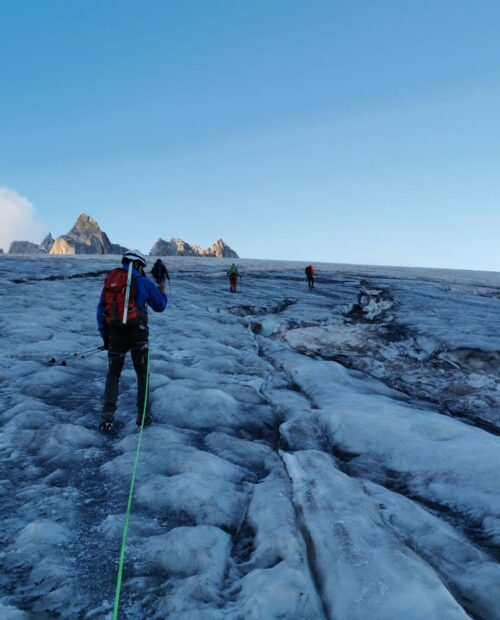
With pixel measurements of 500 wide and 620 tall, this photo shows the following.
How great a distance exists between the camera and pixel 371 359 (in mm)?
9891

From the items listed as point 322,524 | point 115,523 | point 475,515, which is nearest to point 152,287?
point 115,523

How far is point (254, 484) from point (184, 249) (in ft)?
416

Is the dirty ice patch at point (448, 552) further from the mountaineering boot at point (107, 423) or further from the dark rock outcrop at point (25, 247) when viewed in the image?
the dark rock outcrop at point (25, 247)

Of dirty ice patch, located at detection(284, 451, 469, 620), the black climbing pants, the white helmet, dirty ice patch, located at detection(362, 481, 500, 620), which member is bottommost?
dirty ice patch, located at detection(362, 481, 500, 620)

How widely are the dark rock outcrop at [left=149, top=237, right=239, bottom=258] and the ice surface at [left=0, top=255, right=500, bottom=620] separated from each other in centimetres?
10504

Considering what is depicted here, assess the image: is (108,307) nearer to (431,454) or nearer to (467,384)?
(431,454)

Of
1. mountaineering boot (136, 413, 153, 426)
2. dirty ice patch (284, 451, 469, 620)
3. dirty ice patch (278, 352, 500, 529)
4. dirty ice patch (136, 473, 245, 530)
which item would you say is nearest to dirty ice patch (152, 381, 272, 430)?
mountaineering boot (136, 413, 153, 426)

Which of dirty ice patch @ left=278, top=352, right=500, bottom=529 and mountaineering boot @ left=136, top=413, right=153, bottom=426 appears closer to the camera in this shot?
dirty ice patch @ left=278, top=352, right=500, bottom=529

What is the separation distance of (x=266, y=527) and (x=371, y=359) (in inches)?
273

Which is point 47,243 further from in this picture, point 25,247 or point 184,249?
point 184,249

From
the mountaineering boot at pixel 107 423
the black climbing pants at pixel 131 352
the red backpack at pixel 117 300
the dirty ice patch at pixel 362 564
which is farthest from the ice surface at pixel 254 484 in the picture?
the red backpack at pixel 117 300

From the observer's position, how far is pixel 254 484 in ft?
14.3

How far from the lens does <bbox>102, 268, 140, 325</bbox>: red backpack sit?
219 inches

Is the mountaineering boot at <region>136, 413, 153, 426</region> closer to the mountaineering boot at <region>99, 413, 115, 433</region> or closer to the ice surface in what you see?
the ice surface
